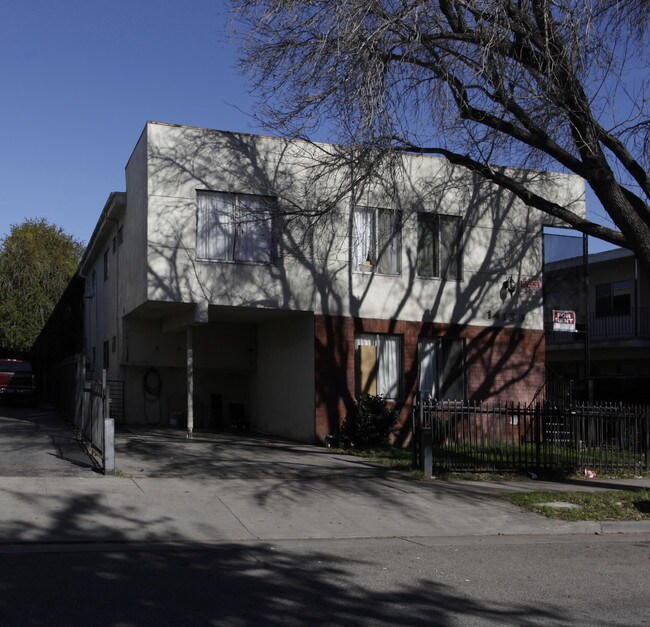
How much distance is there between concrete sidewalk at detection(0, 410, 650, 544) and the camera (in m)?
9.34

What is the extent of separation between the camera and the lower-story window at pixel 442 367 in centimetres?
1920

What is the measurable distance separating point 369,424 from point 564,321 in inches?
217

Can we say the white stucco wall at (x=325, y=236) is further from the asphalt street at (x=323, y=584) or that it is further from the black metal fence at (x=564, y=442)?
the asphalt street at (x=323, y=584)

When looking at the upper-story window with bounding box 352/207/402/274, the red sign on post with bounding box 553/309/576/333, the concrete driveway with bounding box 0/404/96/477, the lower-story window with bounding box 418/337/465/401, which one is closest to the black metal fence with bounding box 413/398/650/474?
the red sign on post with bounding box 553/309/576/333

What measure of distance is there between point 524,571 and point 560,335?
2556cm

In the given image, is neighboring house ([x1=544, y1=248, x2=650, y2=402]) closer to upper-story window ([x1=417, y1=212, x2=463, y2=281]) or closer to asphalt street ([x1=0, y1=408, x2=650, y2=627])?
upper-story window ([x1=417, y1=212, x2=463, y2=281])

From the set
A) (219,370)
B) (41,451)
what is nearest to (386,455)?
(41,451)

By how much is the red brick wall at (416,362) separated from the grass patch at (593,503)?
6.12 meters

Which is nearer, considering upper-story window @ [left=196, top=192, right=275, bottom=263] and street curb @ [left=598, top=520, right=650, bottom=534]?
street curb @ [left=598, top=520, right=650, bottom=534]

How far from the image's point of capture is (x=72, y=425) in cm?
1970

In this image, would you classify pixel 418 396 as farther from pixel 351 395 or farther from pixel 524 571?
pixel 524 571

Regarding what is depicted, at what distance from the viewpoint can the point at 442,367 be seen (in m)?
19.3

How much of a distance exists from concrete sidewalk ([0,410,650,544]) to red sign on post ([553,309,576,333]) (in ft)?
16.9

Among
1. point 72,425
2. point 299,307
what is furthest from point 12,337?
point 299,307
